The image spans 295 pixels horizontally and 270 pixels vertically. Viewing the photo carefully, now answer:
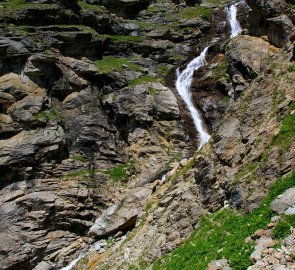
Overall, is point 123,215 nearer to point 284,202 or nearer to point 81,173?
point 81,173

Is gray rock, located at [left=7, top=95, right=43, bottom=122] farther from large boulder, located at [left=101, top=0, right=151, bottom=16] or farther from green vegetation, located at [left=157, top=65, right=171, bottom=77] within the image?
large boulder, located at [left=101, top=0, right=151, bottom=16]

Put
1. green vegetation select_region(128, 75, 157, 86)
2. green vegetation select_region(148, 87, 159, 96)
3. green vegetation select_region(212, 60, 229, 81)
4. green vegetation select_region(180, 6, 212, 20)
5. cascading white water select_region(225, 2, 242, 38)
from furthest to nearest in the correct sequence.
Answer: green vegetation select_region(180, 6, 212, 20) → cascading white water select_region(225, 2, 242, 38) → green vegetation select_region(128, 75, 157, 86) → green vegetation select_region(212, 60, 229, 81) → green vegetation select_region(148, 87, 159, 96)

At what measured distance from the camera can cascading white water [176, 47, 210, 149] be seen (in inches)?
1397

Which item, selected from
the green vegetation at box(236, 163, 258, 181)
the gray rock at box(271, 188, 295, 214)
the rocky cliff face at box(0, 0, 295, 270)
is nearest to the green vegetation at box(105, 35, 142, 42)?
the rocky cliff face at box(0, 0, 295, 270)

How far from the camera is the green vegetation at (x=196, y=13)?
192 ft

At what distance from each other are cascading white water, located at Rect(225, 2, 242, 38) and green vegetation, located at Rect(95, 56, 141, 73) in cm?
1326

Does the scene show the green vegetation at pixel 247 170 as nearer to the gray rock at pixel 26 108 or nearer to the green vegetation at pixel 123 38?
the gray rock at pixel 26 108

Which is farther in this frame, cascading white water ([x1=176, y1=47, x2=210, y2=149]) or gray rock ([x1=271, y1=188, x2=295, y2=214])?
cascading white water ([x1=176, y1=47, x2=210, y2=149])

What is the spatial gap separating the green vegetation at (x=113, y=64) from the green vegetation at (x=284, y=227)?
1200 inches

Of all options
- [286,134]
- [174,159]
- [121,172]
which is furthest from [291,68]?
[121,172]

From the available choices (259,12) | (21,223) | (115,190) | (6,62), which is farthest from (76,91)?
(259,12)

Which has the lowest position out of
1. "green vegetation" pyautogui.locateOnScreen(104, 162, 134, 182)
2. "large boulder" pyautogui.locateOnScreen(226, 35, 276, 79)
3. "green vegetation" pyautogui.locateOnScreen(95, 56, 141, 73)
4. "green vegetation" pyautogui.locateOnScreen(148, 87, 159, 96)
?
"green vegetation" pyautogui.locateOnScreen(104, 162, 134, 182)

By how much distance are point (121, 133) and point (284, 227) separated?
25.9 m

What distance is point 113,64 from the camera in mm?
42312
